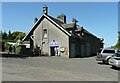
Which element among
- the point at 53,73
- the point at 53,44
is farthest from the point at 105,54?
the point at 53,44

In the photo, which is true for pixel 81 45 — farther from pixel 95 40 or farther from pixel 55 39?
pixel 95 40

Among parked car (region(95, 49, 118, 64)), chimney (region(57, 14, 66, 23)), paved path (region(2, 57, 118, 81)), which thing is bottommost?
paved path (region(2, 57, 118, 81))

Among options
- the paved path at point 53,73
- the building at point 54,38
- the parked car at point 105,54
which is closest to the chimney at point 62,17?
the building at point 54,38

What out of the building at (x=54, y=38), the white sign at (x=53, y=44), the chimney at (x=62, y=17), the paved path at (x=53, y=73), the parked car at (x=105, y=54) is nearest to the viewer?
the paved path at (x=53, y=73)

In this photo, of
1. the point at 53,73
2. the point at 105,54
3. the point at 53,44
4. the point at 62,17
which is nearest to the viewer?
the point at 53,73

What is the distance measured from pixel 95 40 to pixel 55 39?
784 inches

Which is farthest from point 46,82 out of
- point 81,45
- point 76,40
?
point 81,45

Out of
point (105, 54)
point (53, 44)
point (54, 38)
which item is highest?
point (54, 38)

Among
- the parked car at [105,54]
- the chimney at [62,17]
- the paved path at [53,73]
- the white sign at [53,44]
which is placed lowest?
the paved path at [53,73]

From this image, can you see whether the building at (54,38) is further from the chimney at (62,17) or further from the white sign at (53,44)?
the chimney at (62,17)

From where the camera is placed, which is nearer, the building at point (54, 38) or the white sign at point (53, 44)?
the building at point (54, 38)

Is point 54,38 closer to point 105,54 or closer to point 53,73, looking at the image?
point 105,54

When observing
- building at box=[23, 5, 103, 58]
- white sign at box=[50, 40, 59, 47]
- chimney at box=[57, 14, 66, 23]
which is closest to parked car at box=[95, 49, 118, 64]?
building at box=[23, 5, 103, 58]

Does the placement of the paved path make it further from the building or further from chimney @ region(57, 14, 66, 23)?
chimney @ region(57, 14, 66, 23)
